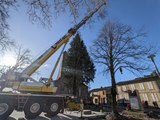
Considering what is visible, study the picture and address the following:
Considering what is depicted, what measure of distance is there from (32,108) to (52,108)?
68.5 inches

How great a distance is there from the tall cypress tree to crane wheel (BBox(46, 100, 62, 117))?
703 inches

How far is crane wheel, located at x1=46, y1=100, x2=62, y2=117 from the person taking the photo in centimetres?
1074

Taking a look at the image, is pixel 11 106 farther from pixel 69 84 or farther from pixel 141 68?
pixel 69 84

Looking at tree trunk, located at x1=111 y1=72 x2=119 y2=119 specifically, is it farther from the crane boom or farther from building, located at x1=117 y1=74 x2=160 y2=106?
building, located at x1=117 y1=74 x2=160 y2=106

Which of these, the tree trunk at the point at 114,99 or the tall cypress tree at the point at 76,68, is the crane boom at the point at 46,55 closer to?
the tree trunk at the point at 114,99

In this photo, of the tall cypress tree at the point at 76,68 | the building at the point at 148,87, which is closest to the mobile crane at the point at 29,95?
the tall cypress tree at the point at 76,68

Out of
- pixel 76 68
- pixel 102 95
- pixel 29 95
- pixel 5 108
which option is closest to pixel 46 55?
pixel 29 95

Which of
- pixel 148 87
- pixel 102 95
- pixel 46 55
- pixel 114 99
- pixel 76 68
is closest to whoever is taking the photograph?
pixel 46 55

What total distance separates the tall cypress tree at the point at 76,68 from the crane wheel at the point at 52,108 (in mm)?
17850

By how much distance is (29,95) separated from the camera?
387 inches

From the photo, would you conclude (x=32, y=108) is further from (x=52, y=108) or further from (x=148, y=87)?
(x=148, y=87)

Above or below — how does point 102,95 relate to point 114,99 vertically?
above

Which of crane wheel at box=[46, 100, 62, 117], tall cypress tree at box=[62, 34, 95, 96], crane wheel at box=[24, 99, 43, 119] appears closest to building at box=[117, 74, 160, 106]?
tall cypress tree at box=[62, 34, 95, 96]

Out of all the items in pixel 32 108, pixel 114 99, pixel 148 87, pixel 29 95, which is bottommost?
pixel 32 108
